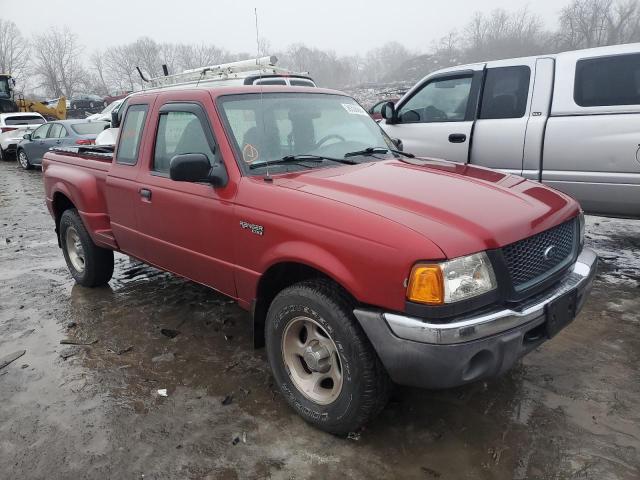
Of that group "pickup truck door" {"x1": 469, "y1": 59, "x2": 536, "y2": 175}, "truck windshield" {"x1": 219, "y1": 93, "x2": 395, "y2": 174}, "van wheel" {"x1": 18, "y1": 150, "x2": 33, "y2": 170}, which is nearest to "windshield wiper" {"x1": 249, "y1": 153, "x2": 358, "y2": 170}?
"truck windshield" {"x1": 219, "y1": 93, "x2": 395, "y2": 174}

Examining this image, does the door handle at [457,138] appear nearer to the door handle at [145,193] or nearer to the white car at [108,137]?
the door handle at [145,193]

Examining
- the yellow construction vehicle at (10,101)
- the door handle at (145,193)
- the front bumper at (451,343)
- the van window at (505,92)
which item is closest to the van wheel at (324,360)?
the front bumper at (451,343)

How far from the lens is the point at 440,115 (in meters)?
6.05

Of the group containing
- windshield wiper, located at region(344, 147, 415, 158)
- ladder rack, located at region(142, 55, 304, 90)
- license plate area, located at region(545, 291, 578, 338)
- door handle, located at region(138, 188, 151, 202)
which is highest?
ladder rack, located at region(142, 55, 304, 90)

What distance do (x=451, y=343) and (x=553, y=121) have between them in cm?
383

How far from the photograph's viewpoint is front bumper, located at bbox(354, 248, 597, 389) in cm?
218

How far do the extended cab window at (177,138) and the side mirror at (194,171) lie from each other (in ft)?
0.78

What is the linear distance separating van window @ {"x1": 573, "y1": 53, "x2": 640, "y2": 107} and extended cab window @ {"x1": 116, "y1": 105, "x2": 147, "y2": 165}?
13.9ft

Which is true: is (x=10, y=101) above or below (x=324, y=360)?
above

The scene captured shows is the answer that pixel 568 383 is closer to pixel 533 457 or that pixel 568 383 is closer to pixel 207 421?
pixel 533 457

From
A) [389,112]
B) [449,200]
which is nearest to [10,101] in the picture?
[389,112]

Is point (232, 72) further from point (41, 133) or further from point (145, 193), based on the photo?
point (145, 193)

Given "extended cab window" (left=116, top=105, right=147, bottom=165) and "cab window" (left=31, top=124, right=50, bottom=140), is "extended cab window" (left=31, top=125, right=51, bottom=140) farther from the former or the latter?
"extended cab window" (left=116, top=105, right=147, bottom=165)

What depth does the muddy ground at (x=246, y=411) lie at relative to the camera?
251cm
